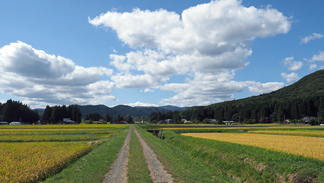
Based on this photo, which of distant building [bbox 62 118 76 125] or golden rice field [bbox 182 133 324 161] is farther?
distant building [bbox 62 118 76 125]

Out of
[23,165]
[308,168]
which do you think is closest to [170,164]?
[308,168]

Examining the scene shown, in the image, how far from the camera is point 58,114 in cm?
18625

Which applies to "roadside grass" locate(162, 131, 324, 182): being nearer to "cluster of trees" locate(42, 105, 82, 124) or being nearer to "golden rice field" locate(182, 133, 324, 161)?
"golden rice field" locate(182, 133, 324, 161)

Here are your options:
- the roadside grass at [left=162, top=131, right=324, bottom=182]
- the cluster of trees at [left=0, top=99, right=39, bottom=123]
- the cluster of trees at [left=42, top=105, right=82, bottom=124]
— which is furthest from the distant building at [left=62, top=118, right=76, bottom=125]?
the roadside grass at [left=162, top=131, right=324, bottom=182]

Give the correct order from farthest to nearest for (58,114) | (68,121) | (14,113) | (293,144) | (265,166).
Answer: (58,114), (68,121), (14,113), (293,144), (265,166)

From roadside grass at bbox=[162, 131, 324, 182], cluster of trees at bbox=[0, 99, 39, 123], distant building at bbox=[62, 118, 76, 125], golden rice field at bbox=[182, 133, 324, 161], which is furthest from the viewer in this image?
distant building at bbox=[62, 118, 76, 125]

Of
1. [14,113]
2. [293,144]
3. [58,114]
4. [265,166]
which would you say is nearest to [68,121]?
[58,114]

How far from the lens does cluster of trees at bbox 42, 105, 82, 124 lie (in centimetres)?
18350

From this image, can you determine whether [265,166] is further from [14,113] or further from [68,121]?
[68,121]

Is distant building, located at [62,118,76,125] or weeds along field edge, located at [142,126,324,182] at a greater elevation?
weeds along field edge, located at [142,126,324,182]

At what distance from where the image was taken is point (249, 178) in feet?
49.5

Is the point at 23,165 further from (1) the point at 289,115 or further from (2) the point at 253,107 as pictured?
(2) the point at 253,107

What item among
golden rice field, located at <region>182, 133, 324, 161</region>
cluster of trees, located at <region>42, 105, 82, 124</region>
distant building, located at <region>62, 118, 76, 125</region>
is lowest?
distant building, located at <region>62, 118, 76, 125</region>

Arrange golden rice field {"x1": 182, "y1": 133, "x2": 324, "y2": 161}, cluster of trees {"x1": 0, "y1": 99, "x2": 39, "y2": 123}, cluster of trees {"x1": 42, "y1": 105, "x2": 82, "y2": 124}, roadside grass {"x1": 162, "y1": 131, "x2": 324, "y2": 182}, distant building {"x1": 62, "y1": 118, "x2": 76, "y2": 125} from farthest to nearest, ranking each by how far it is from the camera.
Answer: cluster of trees {"x1": 42, "y1": 105, "x2": 82, "y2": 124} → distant building {"x1": 62, "y1": 118, "x2": 76, "y2": 125} → cluster of trees {"x1": 0, "y1": 99, "x2": 39, "y2": 123} → golden rice field {"x1": 182, "y1": 133, "x2": 324, "y2": 161} → roadside grass {"x1": 162, "y1": 131, "x2": 324, "y2": 182}
